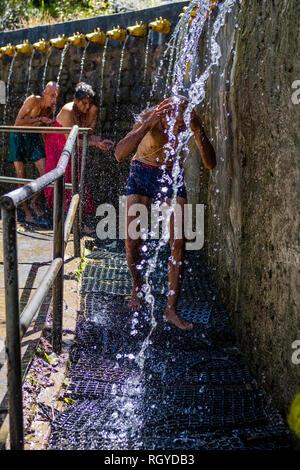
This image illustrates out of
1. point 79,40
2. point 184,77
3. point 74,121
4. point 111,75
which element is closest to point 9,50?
point 79,40

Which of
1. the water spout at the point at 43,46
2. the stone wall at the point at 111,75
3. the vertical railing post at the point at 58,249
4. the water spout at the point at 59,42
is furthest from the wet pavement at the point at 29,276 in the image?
the water spout at the point at 43,46

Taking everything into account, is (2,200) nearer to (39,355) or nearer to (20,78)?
(39,355)

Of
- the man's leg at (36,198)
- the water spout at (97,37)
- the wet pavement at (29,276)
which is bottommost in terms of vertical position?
the wet pavement at (29,276)

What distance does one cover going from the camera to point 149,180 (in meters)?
3.75

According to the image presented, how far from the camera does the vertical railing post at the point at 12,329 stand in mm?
1787

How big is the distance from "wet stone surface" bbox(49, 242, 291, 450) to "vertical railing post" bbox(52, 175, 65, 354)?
0.56 feet

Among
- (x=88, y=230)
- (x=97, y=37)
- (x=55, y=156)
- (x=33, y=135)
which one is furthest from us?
(x=97, y=37)

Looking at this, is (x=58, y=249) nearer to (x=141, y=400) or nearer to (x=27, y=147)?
(x=141, y=400)

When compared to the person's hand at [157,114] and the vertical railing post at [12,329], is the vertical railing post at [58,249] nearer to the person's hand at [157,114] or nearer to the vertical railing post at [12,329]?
the person's hand at [157,114]

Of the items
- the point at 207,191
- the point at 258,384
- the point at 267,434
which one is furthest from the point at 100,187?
the point at 267,434

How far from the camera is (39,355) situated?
118 inches

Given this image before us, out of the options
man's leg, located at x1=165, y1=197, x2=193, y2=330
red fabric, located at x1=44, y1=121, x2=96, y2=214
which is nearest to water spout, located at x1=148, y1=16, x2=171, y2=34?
red fabric, located at x1=44, y1=121, x2=96, y2=214

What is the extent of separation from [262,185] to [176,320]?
1222mm

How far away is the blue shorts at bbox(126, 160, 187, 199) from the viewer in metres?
3.70
